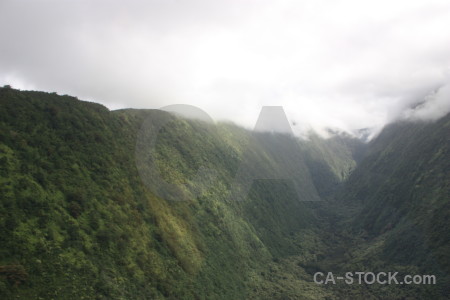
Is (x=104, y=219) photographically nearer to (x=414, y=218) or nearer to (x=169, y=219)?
(x=169, y=219)

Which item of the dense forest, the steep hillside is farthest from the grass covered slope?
the steep hillside

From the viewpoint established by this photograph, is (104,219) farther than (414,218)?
No

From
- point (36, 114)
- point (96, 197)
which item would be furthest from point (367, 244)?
point (36, 114)

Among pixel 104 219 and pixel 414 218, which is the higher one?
pixel 414 218

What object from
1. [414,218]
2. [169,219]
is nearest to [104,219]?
[169,219]

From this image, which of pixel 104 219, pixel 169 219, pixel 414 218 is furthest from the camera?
pixel 414 218

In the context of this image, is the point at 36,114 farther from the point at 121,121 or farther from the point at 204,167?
the point at 204,167
